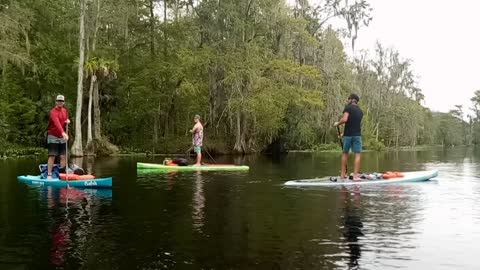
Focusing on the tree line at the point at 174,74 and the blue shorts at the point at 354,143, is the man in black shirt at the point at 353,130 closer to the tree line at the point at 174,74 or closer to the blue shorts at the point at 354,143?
the blue shorts at the point at 354,143

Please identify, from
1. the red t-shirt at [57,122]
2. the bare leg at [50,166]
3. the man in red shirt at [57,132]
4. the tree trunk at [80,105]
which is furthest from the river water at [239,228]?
the tree trunk at [80,105]

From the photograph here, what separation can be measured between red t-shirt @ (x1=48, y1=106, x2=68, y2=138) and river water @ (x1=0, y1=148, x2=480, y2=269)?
59.0 inches

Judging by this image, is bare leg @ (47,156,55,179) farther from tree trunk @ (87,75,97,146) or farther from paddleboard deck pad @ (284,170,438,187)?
tree trunk @ (87,75,97,146)

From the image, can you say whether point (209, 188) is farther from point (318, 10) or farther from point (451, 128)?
point (451, 128)

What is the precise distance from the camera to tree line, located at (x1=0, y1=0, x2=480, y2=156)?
3503 cm

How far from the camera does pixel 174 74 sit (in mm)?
35875

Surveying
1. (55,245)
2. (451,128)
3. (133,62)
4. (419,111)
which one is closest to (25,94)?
(133,62)

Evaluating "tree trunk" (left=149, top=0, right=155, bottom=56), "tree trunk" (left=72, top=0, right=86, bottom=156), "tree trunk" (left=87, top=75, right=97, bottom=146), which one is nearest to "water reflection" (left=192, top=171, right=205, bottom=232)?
"tree trunk" (left=72, top=0, right=86, bottom=156)

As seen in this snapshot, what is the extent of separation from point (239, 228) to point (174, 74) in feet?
96.1

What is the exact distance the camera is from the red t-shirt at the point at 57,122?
12.7m

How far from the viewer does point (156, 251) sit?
6.05 meters

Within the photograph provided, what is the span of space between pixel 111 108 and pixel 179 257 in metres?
34.1

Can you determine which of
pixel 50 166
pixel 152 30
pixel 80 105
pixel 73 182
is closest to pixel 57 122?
pixel 50 166

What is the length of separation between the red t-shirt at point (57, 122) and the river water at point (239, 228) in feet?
4.92
